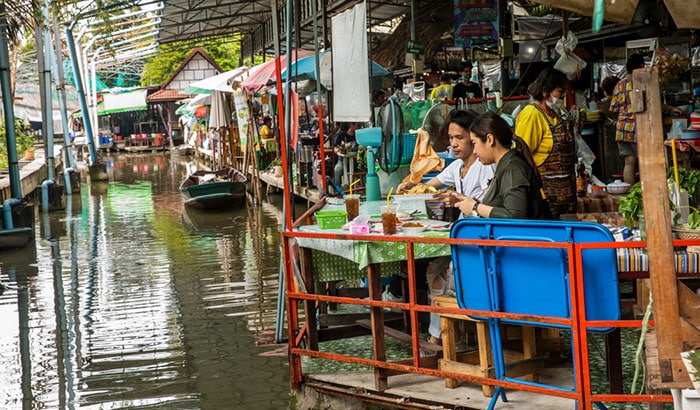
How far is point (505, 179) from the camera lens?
16.9 feet

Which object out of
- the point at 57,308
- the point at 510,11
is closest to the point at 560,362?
the point at 57,308

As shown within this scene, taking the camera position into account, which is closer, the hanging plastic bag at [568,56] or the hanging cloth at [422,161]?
the hanging cloth at [422,161]

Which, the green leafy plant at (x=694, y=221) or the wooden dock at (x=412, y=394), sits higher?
the green leafy plant at (x=694, y=221)

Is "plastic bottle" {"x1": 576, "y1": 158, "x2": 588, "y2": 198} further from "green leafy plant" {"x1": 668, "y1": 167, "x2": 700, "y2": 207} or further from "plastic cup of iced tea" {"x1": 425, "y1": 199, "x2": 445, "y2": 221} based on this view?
"green leafy plant" {"x1": 668, "y1": 167, "x2": 700, "y2": 207}

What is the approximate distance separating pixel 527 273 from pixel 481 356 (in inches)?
28.7

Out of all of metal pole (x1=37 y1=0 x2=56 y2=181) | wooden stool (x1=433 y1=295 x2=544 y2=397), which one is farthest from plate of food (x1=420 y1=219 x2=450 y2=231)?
metal pole (x1=37 y1=0 x2=56 y2=181)

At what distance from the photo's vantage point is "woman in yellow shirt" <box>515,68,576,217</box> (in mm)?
7055

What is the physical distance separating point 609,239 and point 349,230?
1922 millimetres

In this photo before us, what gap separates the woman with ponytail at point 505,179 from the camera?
199 inches

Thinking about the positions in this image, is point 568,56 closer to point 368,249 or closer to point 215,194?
point 368,249

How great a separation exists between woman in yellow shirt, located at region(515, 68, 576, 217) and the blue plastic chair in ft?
9.31

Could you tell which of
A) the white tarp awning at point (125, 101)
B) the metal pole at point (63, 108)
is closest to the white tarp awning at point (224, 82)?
the metal pole at point (63, 108)

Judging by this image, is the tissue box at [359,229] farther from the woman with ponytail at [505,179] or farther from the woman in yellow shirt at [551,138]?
the woman in yellow shirt at [551,138]

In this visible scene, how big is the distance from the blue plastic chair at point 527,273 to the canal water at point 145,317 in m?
1.92
